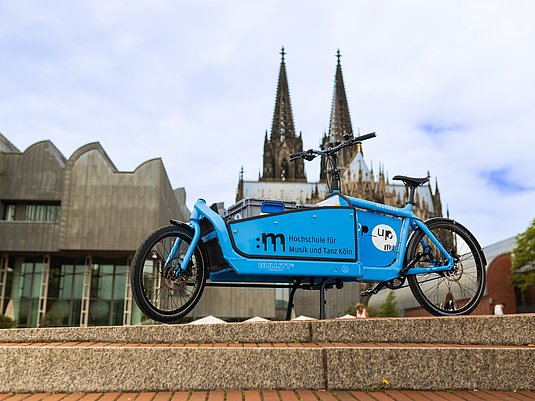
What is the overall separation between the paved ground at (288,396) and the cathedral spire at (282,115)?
90.0 meters

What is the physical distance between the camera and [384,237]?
564 cm

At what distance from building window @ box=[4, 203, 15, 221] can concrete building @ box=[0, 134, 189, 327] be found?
0.20 feet

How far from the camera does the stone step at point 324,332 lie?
4645mm

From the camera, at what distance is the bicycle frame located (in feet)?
16.0

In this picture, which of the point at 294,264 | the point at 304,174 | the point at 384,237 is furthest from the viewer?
the point at 304,174

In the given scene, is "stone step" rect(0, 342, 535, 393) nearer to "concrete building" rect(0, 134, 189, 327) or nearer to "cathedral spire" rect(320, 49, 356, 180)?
"concrete building" rect(0, 134, 189, 327)

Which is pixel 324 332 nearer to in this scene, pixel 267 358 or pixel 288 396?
pixel 267 358

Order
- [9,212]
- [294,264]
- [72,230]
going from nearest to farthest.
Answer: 1. [294,264]
2. [72,230]
3. [9,212]

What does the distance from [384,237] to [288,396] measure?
226 cm

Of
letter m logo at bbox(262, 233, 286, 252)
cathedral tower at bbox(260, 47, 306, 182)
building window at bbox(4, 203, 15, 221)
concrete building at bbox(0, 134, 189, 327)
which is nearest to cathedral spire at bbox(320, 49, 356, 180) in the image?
cathedral tower at bbox(260, 47, 306, 182)

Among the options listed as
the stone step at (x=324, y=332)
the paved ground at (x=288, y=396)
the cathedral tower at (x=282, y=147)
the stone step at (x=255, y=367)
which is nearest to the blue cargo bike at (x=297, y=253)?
the stone step at (x=324, y=332)

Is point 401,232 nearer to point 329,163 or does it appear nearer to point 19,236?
point 329,163

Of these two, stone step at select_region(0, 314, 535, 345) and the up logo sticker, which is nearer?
stone step at select_region(0, 314, 535, 345)

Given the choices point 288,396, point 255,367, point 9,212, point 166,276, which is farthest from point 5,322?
point 288,396
